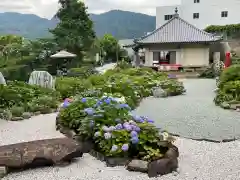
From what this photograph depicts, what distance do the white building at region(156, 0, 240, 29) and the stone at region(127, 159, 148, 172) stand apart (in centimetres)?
3912

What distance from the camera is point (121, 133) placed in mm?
5348

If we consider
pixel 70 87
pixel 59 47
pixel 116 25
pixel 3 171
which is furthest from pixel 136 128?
pixel 116 25

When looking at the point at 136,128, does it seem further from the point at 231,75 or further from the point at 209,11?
the point at 209,11

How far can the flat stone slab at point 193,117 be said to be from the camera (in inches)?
287

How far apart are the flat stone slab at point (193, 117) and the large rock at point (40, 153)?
271cm

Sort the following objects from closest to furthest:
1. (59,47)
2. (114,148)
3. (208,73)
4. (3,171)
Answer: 1. (3,171)
2. (114,148)
3. (208,73)
4. (59,47)

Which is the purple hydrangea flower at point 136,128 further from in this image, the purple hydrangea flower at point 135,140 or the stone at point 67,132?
the stone at point 67,132

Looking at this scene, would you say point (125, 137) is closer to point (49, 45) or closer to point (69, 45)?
point (49, 45)

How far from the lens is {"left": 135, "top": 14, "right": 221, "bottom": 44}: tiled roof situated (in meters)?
25.0

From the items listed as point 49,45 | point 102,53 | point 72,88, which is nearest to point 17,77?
point 72,88

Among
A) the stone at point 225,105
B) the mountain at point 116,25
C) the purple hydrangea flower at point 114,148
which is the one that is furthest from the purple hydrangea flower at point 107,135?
the mountain at point 116,25

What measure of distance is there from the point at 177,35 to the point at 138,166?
2162 cm

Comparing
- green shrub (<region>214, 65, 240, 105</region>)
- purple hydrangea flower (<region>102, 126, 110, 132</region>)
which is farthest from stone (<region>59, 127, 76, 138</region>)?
green shrub (<region>214, 65, 240, 105</region>)

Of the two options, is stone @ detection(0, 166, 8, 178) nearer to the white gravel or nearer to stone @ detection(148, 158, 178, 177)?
the white gravel
